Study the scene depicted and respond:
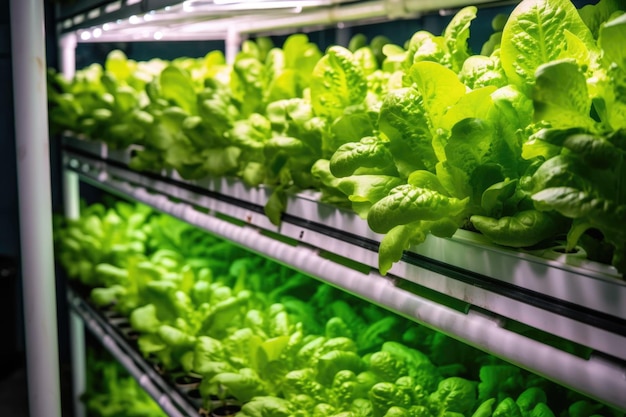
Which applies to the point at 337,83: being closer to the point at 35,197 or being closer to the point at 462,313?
the point at 462,313

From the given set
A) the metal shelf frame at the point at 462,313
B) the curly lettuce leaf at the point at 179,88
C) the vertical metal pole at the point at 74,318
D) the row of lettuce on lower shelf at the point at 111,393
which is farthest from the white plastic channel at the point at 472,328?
the vertical metal pole at the point at 74,318

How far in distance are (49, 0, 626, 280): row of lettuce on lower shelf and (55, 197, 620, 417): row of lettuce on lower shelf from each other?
14.0 inches

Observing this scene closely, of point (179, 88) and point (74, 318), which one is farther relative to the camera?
point (74, 318)

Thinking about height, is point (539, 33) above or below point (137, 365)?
above

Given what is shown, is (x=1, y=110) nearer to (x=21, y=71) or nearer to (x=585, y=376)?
(x=21, y=71)

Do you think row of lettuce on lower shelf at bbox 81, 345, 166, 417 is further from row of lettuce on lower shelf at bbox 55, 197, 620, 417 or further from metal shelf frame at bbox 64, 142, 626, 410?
metal shelf frame at bbox 64, 142, 626, 410

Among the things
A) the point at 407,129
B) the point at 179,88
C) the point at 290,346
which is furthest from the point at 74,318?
the point at 407,129

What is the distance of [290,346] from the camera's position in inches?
73.5

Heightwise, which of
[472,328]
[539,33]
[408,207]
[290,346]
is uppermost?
[539,33]

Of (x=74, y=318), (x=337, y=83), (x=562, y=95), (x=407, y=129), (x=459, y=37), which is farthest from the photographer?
(x=74, y=318)

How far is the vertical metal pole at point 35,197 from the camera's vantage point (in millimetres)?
1860

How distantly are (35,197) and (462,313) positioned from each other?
1167mm

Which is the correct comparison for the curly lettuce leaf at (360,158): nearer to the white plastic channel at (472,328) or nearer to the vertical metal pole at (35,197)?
the white plastic channel at (472,328)

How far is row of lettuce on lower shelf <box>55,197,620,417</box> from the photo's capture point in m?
1.51
